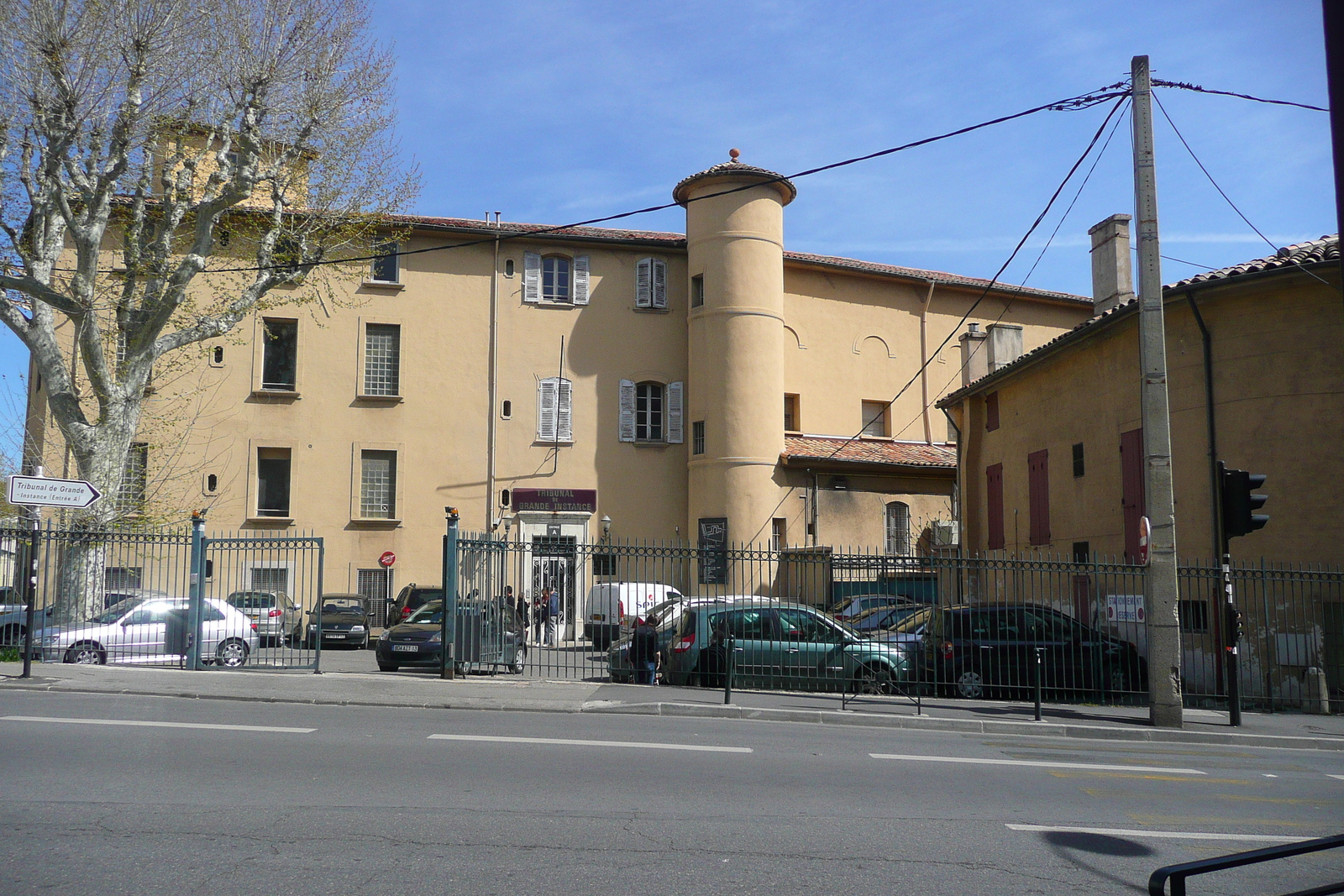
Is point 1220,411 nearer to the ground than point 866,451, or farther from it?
nearer to the ground

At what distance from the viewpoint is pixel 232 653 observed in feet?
54.0

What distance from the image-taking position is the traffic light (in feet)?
40.1

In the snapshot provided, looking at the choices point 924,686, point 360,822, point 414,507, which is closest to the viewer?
point 360,822

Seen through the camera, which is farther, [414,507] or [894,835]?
[414,507]

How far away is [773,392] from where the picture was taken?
29.8m

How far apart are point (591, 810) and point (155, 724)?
510cm

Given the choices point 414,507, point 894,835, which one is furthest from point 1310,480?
point 414,507

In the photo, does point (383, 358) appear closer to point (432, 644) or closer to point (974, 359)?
point (432, 644)

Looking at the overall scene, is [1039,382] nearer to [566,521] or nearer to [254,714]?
[566,521]

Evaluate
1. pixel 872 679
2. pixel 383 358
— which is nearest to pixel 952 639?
pixel 872 679

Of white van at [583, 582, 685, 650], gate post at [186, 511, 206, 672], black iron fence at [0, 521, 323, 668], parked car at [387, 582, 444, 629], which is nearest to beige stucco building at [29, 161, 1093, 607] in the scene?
parked car at [387, 582, 444, 629]

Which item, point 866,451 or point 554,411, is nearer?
point 554,411

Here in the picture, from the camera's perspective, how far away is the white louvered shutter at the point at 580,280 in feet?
98.9

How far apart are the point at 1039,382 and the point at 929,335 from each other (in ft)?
45.4
